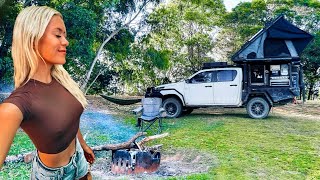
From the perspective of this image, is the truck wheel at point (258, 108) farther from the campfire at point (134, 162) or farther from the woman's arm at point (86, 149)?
the woman's arm at point (86, 149)

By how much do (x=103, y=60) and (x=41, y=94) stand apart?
8.99m

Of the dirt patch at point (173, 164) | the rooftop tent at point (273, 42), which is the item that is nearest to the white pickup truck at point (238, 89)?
the rooftop tent at point (273, 42)

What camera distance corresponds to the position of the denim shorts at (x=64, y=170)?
0.91 metres

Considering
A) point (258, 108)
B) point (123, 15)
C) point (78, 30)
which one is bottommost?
point (258, 108)

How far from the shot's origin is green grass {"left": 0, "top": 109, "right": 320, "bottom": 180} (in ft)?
10.9

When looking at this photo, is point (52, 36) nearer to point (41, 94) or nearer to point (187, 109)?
point (41, 94)

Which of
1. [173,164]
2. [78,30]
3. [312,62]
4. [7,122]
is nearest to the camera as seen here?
[7,122]

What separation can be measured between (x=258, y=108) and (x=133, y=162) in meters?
4.16

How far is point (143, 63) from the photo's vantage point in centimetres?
939

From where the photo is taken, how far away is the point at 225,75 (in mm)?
6969

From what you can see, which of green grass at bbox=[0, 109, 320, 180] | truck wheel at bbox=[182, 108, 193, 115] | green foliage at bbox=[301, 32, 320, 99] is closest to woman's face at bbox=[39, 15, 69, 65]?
green grass at bbox=[0, 109, 320, 180]

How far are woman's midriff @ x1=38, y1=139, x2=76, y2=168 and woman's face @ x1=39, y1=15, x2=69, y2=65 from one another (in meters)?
0.23

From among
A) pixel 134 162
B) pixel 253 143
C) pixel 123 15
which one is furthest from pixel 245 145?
pixel 123 15

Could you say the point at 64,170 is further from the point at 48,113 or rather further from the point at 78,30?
the point at 78,30
